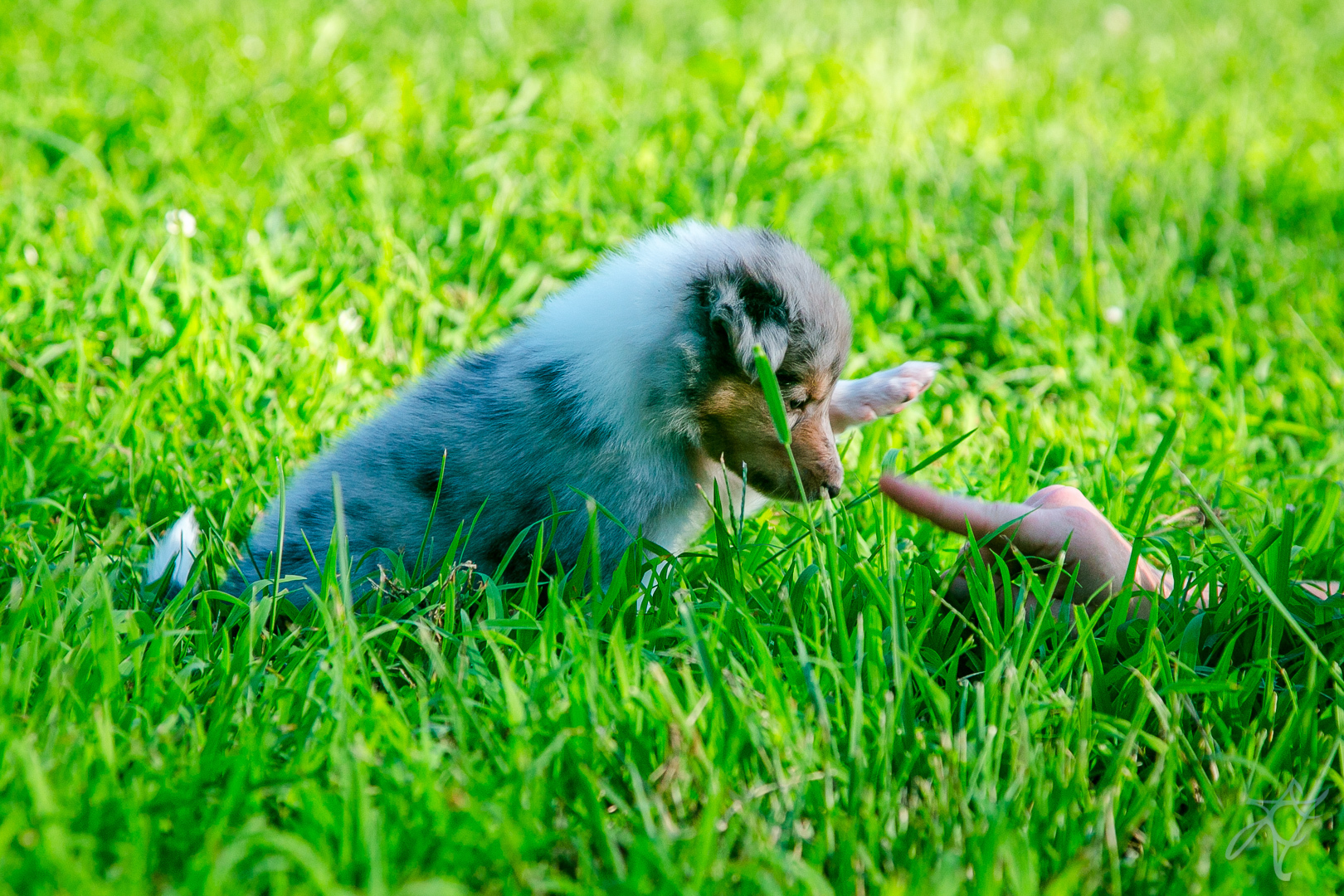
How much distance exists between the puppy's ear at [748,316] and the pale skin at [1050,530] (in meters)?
0.43

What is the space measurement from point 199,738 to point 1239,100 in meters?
7.61

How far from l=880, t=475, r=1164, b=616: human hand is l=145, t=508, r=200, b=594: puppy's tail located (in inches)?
71.2

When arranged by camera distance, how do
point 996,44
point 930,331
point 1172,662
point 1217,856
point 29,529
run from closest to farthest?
point 1217,856 < point 1172,662 < point 29,529 < point 930,331 < point 996,44

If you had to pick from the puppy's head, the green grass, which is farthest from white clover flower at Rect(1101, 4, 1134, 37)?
the puppy's head

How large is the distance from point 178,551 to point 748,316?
5.10ft

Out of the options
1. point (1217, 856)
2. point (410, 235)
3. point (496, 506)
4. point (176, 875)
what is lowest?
point (1217, 856)

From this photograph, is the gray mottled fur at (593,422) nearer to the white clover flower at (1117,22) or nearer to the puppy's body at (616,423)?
the puppy's body at (616,423)

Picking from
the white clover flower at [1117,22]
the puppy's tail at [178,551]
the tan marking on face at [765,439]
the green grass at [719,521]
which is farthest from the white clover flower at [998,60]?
the puppy's tail at [178,551]

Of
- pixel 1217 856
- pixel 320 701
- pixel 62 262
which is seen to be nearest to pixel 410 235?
pixel 62 262

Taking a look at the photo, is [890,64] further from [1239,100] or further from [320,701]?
[320,701]

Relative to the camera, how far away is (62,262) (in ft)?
14.1

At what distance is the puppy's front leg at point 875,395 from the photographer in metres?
3.37

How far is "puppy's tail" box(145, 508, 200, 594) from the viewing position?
2920mm

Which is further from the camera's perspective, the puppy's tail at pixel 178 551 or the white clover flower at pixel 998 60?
the white clover flower at pixel 998 60
